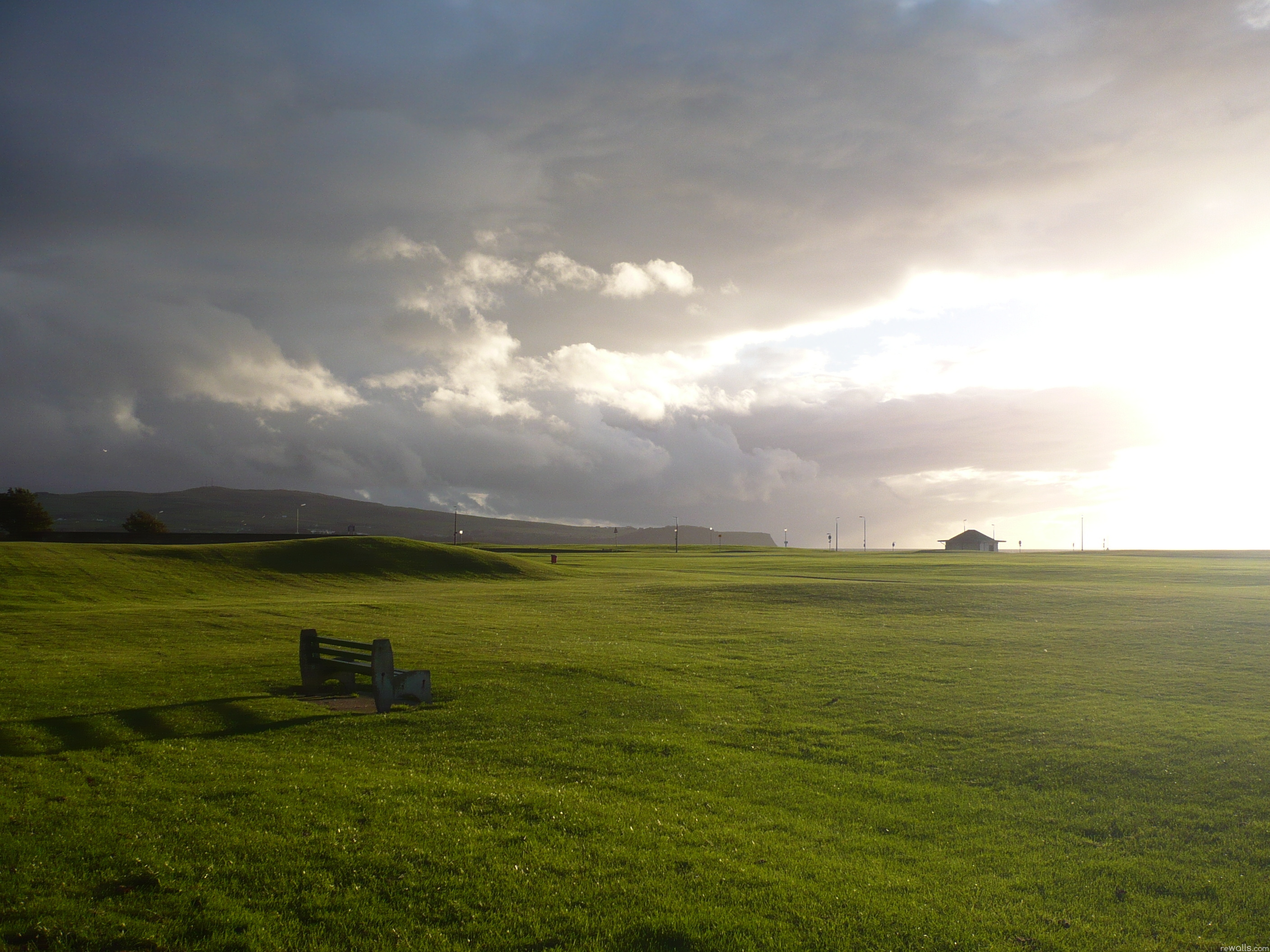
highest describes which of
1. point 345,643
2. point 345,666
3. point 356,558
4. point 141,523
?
point 141,523

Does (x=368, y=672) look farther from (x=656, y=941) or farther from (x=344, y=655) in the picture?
(x=656, y=941)

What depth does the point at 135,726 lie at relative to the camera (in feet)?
51.4

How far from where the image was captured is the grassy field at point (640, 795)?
8.66 meters

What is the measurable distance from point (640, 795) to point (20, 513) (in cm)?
Result: 14857

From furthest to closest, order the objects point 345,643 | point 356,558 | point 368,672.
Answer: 1. point 356,558
2. point 345,643
3. point 368,672

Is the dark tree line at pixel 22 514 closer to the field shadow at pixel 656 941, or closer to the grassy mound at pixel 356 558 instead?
the grassy mound at pixel 356 558

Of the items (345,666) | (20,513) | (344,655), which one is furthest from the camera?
(20,513)

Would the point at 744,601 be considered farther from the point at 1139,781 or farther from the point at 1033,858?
the point at 1033,858

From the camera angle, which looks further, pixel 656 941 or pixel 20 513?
pixel 20 513

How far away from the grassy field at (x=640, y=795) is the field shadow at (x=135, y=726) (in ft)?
0.32

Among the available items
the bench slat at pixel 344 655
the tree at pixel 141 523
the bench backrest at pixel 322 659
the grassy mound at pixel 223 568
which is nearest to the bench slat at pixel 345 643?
the bench backrest at pixel 322 659

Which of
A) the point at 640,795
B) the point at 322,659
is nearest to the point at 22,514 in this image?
the point at 322,659

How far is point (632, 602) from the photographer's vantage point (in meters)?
46.1

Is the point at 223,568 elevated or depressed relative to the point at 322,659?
depressed
